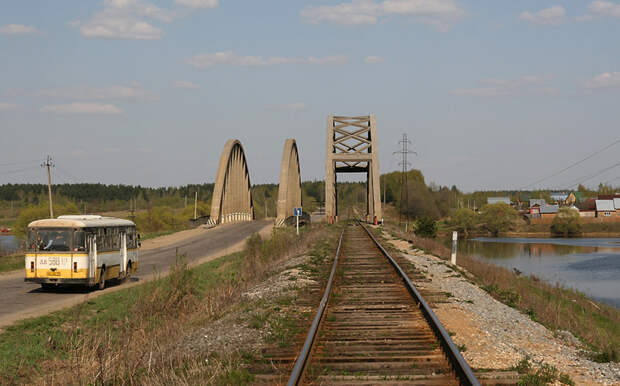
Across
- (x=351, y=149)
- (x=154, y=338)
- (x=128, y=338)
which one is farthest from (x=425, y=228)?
(x=128, y=338)

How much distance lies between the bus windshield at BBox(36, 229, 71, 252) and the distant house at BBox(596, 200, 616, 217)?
125 meters

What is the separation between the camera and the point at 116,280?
2059 cm

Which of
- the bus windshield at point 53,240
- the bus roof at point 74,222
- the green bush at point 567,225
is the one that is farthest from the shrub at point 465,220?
the bus windshield at point 53,240

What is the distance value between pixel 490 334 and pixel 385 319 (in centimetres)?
165

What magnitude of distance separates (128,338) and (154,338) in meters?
0.82

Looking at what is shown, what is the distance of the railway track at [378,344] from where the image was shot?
19.8ft

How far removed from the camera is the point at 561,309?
52.2 ft

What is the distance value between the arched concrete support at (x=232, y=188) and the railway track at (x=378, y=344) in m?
40.5

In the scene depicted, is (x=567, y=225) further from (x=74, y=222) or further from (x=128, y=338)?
(x=128, y=338)

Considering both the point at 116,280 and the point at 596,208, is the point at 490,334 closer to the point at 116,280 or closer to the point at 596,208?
the point at 116,280

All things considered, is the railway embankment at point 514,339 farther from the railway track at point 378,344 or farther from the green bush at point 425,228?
the green bush at point 425,228

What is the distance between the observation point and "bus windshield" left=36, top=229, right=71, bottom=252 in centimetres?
1673

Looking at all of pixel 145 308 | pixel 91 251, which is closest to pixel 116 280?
pixel 91 251

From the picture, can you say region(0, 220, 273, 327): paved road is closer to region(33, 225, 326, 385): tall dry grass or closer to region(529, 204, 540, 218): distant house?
region(33, 225, 326, 385): tall dry grass
